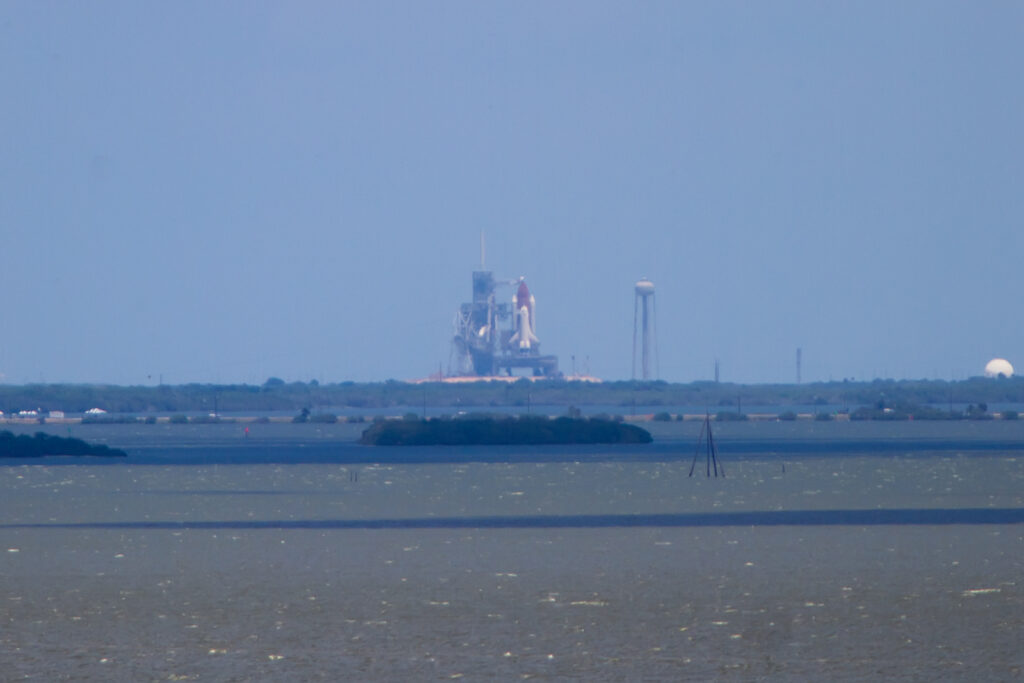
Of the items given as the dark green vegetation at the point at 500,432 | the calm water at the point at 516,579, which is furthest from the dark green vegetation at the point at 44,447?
the calm water at the point at 516,579

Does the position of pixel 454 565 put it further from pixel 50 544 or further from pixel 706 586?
pixel 50 544

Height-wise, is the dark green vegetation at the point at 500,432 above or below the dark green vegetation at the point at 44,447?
above

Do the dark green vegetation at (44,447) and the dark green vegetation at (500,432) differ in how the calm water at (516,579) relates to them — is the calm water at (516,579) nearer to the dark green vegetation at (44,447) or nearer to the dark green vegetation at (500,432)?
the dark green vegetation at (44,447)

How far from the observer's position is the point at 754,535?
3200cm

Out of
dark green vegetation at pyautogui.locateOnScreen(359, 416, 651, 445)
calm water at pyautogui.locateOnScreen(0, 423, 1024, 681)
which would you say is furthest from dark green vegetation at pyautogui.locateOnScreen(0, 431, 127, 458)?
calm water at pyautogui.locateOnScreen(0, 423, 1024, 681)

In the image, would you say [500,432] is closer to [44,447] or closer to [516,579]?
[44,447]

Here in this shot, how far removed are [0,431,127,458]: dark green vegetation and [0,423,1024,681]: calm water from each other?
25.0m

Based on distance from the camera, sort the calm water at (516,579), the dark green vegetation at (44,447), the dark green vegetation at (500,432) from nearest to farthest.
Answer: the calm water at (516,579) < the dark green vegetation at (44,447) < the dark green vegetation at (500,432)

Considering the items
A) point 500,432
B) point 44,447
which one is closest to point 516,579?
point 44,447

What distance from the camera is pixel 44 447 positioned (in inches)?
3068

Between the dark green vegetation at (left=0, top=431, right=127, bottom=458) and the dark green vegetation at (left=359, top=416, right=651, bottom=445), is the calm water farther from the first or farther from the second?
the dark green vegetation at (left=359, top=416, right=651, bottom=445)

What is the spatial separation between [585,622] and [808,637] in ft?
9.49

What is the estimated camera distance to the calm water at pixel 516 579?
18.1 meters

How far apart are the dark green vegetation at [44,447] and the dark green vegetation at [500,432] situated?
60.3 ft
